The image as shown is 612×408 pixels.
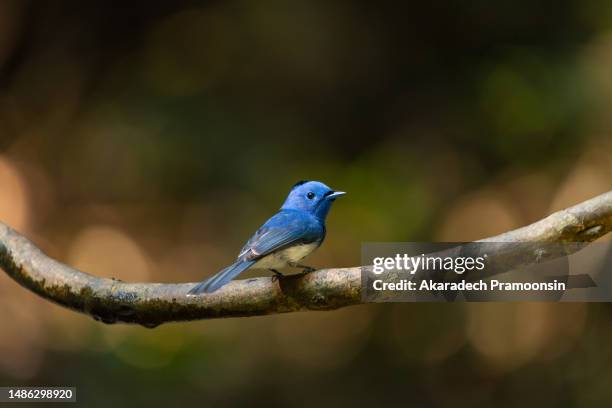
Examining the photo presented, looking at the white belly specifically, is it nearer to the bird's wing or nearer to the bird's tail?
the bird's wing

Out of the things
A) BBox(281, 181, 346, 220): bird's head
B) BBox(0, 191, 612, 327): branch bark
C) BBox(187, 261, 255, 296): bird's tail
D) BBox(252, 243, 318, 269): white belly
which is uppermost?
BBox(281, 181, 346, 220): bird's head

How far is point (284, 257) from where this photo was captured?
1909 mm

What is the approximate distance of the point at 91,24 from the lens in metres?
4.85

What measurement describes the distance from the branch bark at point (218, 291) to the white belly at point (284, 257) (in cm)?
6

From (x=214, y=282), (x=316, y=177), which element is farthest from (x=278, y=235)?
(x=316, y=177)

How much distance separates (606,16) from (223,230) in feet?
7.48

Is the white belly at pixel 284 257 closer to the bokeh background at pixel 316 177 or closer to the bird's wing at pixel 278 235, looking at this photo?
the bird's wing at pixel 278 235

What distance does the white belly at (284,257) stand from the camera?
1.89 metres

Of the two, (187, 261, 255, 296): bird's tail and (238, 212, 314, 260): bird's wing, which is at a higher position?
(238, 212, 314, 260): bird's wing

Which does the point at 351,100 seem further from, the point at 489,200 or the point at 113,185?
the point at 113,185

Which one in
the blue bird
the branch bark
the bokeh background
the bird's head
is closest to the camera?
the branch bark

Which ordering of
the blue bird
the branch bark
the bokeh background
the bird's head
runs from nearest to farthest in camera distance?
the branch bark → the blue bird → the bird's head → the bokeh background

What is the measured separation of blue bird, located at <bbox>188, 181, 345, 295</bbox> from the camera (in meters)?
1.86

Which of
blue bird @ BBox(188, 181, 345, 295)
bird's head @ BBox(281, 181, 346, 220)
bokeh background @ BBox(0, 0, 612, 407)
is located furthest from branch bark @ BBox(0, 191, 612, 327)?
bokeh background @ BBox(0, 0, 612, 407)
